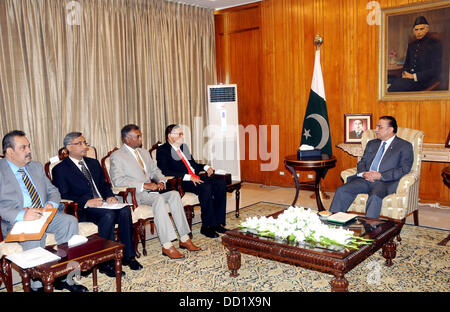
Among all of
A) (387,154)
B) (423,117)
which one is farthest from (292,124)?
(387,154)

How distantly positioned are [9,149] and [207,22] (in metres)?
5.02

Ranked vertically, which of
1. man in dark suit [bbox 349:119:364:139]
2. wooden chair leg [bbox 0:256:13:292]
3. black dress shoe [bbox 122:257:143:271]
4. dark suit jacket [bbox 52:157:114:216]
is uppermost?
man in dark suit [bbox 349:119:364:139]

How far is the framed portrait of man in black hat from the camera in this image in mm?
5379

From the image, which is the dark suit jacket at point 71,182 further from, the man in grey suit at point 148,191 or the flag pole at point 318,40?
the flag pole at point 318,40

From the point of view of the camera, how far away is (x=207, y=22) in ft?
24.6

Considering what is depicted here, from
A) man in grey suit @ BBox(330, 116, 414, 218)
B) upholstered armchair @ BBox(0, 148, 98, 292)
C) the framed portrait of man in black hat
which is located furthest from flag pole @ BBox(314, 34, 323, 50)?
upholstered armchair @ BBox(0, 148, 98, 292)

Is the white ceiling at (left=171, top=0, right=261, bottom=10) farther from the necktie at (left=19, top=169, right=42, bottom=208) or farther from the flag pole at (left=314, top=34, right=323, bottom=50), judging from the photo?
the necktie at (left=19, top=169, right=42, bottom=208)

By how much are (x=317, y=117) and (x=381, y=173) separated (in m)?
2.11

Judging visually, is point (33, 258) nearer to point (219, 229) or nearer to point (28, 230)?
point (28, 230)

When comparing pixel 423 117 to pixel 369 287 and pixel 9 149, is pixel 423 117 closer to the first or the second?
pixel 369 287

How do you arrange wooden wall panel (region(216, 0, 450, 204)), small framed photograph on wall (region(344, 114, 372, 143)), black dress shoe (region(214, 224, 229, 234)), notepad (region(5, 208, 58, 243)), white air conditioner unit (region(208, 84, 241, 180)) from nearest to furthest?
notepad (region(5, 208, 58, 243)) → black dress shoe (region(214, 224, 229, 234)) → wooden wall panel (region(216, 0, 450, 204)) → small framed photograph on wall (region(344, 114, 372, 143)) → white air conditioner unit (region(208, 84, 241, 180))

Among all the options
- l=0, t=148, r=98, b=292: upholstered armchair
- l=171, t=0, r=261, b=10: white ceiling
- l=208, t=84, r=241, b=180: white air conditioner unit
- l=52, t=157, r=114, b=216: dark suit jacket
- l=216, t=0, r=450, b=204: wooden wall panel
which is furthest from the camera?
l=208, t=84, r=241, b=180: white air conditioner unit

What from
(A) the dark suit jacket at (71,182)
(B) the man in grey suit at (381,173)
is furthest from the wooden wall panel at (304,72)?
(A) the dark suit jacket at (71,182)

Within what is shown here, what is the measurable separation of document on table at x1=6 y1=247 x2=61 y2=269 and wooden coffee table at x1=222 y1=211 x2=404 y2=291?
1396 millimetres
